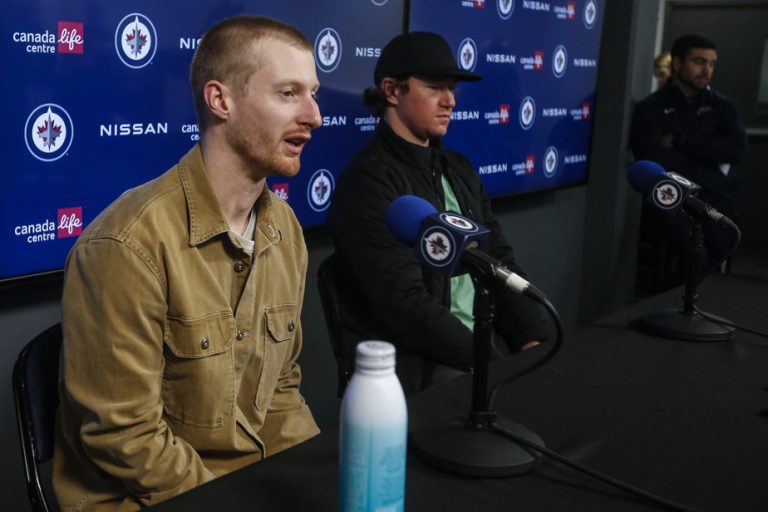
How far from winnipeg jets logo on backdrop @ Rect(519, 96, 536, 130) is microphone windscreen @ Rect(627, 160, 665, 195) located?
68.2 inches

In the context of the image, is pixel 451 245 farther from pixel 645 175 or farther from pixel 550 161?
pixel 550 161

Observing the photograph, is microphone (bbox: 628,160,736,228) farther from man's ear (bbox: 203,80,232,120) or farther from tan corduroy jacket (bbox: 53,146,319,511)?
man's ear (bbox: 203,80,232,120)

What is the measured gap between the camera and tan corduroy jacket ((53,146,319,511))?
129 cm

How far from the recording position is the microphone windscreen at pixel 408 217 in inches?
44.1

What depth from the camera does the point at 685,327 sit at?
1.81m

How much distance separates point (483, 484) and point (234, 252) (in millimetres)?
608

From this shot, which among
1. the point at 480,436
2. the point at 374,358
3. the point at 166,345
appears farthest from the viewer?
the point at 166,345

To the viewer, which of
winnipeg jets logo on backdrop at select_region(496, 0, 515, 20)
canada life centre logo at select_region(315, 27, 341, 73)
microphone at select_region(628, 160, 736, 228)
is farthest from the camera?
winnipeg jets logo on backdrop at select_region(496, 0, 515, 20)

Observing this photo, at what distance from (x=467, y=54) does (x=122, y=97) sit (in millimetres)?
1527

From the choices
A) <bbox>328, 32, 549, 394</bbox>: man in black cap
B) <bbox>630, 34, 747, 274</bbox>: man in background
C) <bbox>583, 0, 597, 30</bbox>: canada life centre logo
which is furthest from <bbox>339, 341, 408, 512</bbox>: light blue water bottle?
<bbox>630, 34, 747, 274</bbox>: man in background

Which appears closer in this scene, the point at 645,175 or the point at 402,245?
the point at 645,175

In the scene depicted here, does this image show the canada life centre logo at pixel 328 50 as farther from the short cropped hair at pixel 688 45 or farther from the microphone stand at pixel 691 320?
the short cropped hair at pixel 688 45

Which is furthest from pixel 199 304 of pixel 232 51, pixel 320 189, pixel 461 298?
pixel 320 189

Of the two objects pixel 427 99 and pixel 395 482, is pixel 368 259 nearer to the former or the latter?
pixel 427 99
